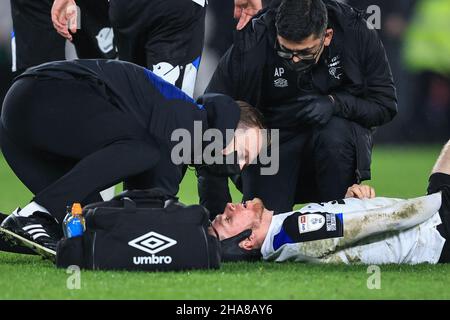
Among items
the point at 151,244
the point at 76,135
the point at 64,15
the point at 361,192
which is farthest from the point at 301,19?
the point at 151,244

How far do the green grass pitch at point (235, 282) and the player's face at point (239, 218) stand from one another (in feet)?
0.59

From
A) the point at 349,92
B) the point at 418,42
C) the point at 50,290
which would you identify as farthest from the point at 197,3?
the point at 418,42

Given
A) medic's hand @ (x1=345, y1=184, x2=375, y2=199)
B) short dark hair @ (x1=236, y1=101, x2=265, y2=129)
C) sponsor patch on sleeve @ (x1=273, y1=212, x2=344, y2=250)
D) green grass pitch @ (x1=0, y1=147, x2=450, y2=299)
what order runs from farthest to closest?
medic's hand @ (x1=345, y1=184, x2=375, y2=199) < short dark hair @ (x1=236, y1=101, x2=265, y2=129) < sponsor patch on sleeve @ (x1=273, y1=212, x2=344, y2=250) < green grass pitch @ (x1=0, y1=147, x2=450, y2=299)

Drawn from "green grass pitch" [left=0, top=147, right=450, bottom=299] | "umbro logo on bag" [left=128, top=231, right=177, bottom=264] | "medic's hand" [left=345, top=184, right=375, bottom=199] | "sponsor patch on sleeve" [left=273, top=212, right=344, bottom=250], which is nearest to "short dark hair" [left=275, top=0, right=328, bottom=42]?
"medic's hand" [left=345, top=184, right=375, bottom=199]

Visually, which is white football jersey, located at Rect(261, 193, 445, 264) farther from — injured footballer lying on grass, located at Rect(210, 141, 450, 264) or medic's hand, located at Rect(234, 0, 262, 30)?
medic's hand, located at Rect(234, 0, 262, 30)

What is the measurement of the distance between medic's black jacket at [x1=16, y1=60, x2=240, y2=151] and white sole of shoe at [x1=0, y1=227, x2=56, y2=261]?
649mm

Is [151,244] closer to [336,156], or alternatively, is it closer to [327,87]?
[336,156]

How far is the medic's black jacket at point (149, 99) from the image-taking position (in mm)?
4598

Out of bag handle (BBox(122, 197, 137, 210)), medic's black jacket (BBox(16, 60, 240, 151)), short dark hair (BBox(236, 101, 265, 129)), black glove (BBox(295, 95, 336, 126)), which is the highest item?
medic's black jacket (BBox(16, 60, 240, 151))

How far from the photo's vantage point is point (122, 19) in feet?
19.2

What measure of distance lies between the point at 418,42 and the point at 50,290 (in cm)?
1118

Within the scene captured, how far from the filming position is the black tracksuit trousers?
14.8 ft

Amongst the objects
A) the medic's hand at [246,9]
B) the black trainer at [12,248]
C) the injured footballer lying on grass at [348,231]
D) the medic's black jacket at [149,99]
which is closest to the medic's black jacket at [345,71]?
the medic's hand at [246,9]
